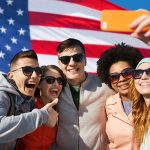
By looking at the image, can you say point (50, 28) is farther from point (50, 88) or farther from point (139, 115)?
point (139, 115)

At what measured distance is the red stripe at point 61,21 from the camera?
6883 mm

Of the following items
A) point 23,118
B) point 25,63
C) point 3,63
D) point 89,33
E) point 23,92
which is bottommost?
point 23,118

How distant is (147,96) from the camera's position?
3.03 m

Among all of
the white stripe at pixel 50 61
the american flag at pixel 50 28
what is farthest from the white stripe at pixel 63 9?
the white stripe at pixel 50 61

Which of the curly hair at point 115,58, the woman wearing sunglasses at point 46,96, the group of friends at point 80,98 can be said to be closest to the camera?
the group of friends at point 80,98

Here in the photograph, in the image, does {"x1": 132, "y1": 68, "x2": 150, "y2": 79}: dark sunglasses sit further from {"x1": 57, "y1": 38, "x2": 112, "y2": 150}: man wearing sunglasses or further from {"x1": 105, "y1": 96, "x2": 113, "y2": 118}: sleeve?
{"x1": 57, "y1": 38, "x2": 112, "y2": 150}: man wearing sunglasses

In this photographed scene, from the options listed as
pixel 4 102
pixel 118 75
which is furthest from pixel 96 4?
pixel 4 102

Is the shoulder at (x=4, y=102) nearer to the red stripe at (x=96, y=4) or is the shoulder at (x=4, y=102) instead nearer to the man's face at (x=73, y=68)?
the man's face at (x=73, y=68)

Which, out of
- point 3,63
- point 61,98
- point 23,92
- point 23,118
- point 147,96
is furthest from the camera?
point 3,63

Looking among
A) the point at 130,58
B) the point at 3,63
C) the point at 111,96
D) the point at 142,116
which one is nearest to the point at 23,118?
the point at 142,116

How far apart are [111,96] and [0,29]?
11.0 ft

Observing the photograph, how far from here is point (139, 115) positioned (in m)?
3.10

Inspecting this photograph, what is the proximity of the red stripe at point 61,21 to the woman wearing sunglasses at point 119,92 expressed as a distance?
9.26 ft

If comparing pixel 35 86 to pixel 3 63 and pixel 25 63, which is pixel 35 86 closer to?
pixel 25 63
